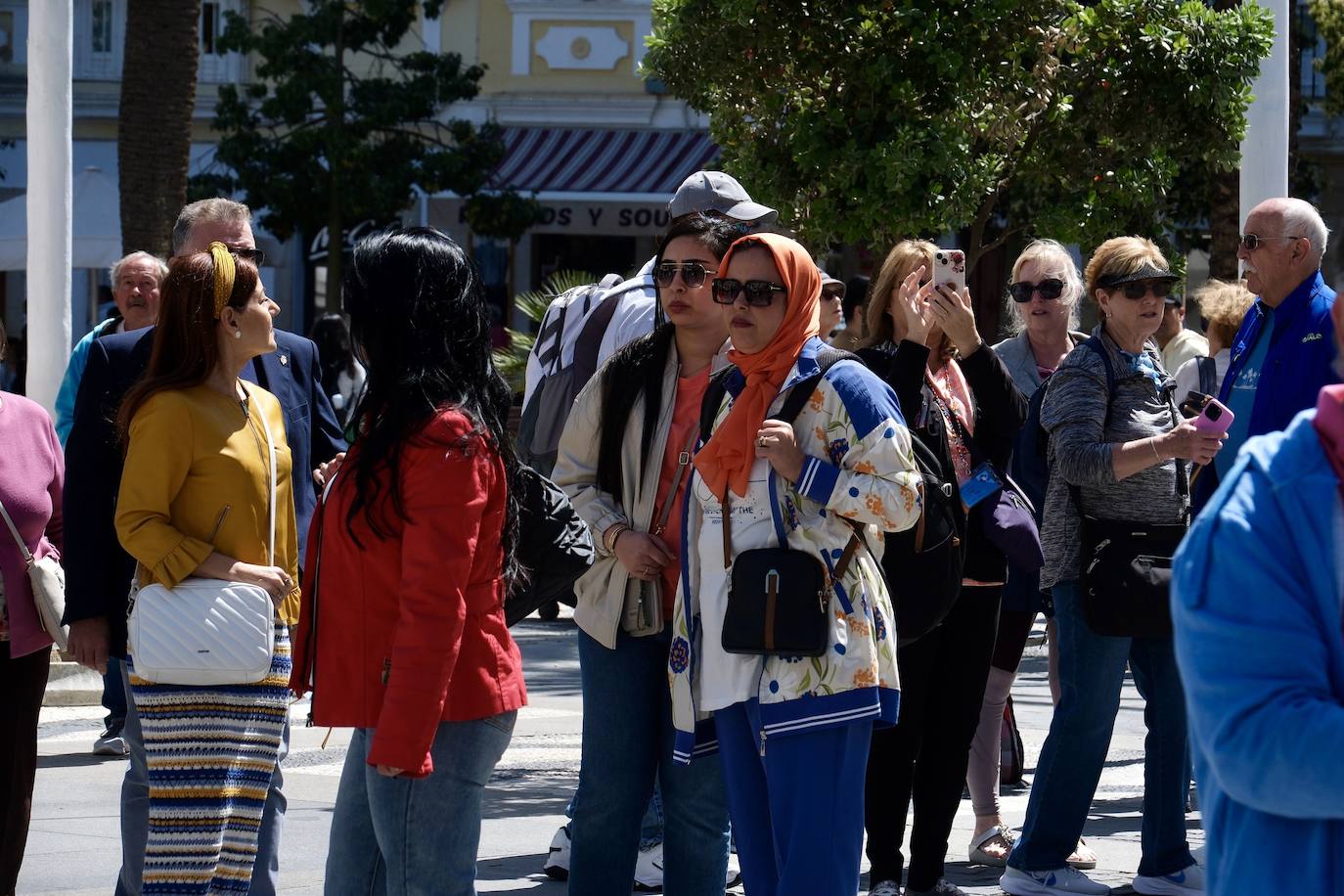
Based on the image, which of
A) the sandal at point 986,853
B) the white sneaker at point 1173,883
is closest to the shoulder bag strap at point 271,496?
the sandal at point 986,853

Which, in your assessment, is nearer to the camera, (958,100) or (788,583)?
(788,583)

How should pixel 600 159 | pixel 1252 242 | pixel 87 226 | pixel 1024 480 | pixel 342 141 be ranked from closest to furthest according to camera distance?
pixel 1252 242, pixel 1024 480, pixel 87 226, pixel 342 141, pixel 600 159

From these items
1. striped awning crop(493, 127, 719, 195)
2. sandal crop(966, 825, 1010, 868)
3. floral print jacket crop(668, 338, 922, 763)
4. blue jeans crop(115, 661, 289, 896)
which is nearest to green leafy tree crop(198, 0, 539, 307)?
striped awning crop(493, 127, 719, 195)

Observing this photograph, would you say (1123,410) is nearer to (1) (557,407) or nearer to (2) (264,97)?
(1) (557,407)

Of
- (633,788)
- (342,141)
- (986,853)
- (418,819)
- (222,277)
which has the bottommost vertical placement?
(986,853)

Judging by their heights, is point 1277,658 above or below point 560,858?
above

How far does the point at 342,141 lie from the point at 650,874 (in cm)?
1978

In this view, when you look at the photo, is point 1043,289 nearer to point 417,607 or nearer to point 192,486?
point 192,486

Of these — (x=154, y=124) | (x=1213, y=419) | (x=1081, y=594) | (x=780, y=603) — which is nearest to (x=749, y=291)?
(x=780, y=603)

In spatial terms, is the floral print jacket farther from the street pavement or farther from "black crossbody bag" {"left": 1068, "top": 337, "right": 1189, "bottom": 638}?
the street pavement

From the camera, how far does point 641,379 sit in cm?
497

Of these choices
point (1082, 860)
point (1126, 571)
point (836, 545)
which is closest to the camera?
point (836, 545)

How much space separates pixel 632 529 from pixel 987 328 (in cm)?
2053

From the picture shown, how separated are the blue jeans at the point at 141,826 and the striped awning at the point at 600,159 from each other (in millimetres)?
22061
